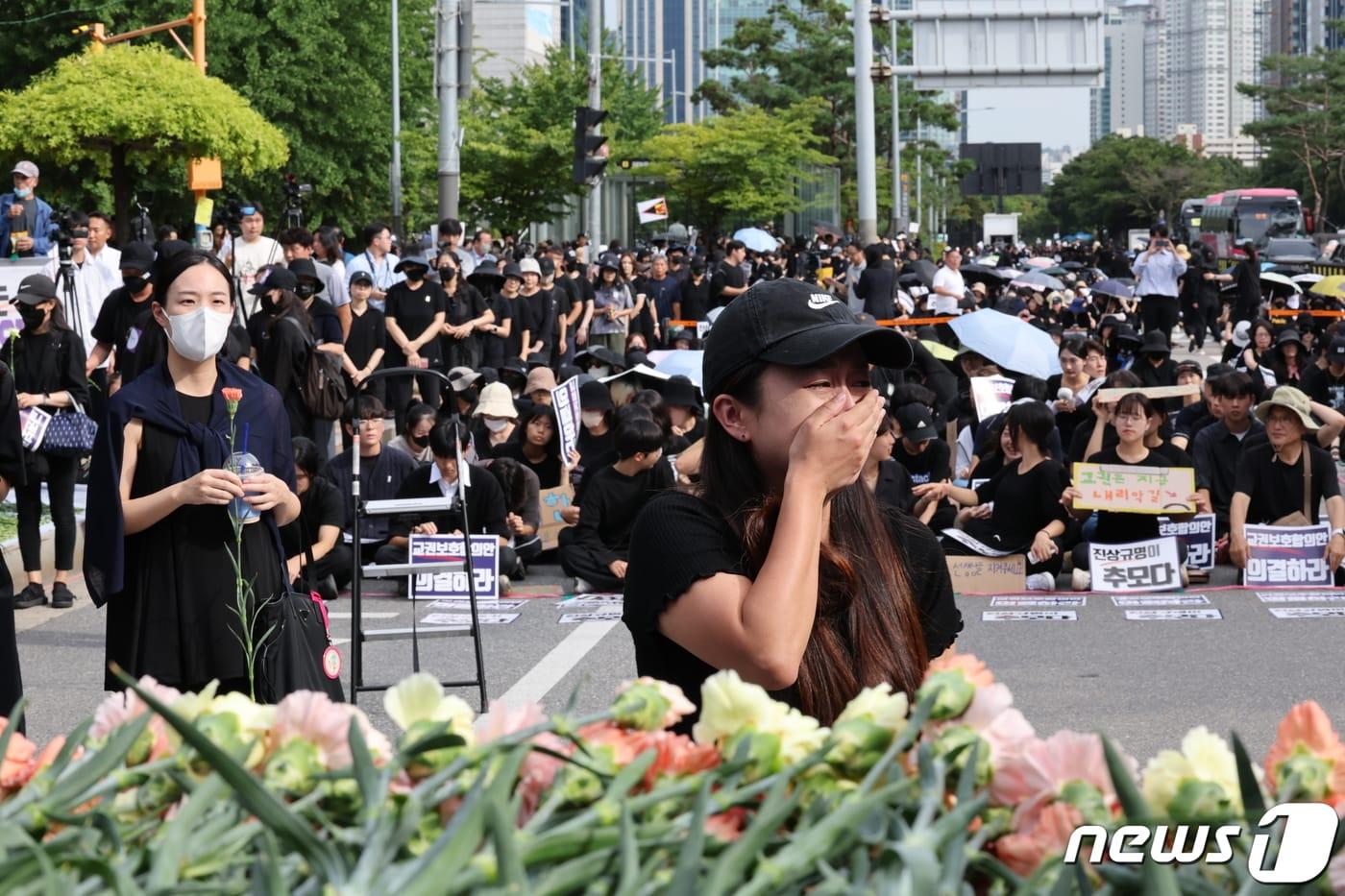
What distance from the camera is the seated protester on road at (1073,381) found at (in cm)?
1505

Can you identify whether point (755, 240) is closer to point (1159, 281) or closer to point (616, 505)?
point (1159, 281)

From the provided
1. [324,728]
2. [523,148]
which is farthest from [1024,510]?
[523,148]

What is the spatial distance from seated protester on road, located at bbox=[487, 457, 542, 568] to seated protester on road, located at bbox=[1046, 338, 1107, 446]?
13.5 feet

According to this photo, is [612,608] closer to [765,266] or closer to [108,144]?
[108,144]

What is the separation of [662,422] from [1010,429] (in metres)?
2.23

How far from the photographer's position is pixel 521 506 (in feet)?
44.1

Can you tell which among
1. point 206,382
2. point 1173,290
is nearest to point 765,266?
point 1173,290

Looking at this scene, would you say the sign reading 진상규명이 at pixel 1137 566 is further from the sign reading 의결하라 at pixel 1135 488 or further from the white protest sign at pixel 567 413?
the white protest sign at pixel 567 413

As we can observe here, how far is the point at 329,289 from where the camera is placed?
16828 mm

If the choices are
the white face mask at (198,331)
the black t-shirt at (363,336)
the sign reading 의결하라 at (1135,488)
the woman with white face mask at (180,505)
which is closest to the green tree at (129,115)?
the black t-shirt at (363,336)

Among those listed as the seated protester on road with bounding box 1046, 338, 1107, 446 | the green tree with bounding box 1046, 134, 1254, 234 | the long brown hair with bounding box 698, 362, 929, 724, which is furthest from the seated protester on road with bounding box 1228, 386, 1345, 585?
the green tree with bounding box 1046, 134, 1254, 234

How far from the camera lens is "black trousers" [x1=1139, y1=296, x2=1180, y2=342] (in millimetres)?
26500

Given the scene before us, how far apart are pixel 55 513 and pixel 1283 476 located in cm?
727

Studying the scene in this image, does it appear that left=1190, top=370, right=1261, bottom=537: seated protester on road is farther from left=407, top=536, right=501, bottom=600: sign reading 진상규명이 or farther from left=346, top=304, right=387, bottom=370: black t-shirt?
left=346, top=304, right=387, bottom=370: black t-shirt
